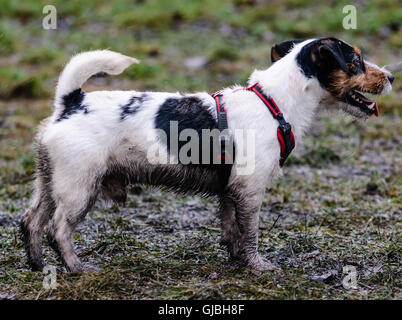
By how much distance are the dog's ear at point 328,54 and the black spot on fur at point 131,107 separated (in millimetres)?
1251

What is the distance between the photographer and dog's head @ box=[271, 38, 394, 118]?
3.90 m

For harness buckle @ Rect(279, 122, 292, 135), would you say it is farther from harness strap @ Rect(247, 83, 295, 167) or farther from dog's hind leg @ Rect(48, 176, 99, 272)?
dog's hind leg @ Rect(48, 176, 99, 272)

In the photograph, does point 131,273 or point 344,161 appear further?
point 344,161

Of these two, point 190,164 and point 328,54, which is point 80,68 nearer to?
point 190,164

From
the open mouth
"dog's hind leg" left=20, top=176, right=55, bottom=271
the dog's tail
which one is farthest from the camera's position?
the open mouth

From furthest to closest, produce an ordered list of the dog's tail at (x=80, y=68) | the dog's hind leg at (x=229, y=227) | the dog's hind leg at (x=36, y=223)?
the dog's hind leg at (x=229, y=227), the dog's hind leg at (x=36, y=223), the dog's tail at (x=80, y=68)

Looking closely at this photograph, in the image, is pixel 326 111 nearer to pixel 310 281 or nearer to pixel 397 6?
pixel 310 281

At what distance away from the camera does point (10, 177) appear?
6105 millimetres

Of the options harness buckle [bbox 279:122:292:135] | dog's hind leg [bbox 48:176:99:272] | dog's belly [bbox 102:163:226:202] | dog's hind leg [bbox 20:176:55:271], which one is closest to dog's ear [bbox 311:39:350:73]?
harness buckle [bbox 279:122:292:135]

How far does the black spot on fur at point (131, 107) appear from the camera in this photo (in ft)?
12.3

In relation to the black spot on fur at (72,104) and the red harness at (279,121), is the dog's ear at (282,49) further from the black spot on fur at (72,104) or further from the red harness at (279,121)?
the black spot on fur at (72,104)

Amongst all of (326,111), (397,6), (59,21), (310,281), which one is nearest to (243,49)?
(397,6)

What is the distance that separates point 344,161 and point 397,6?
6.58 m

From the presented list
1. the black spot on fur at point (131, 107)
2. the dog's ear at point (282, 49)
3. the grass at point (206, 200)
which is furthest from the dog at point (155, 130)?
the grass at point (206, 200)
